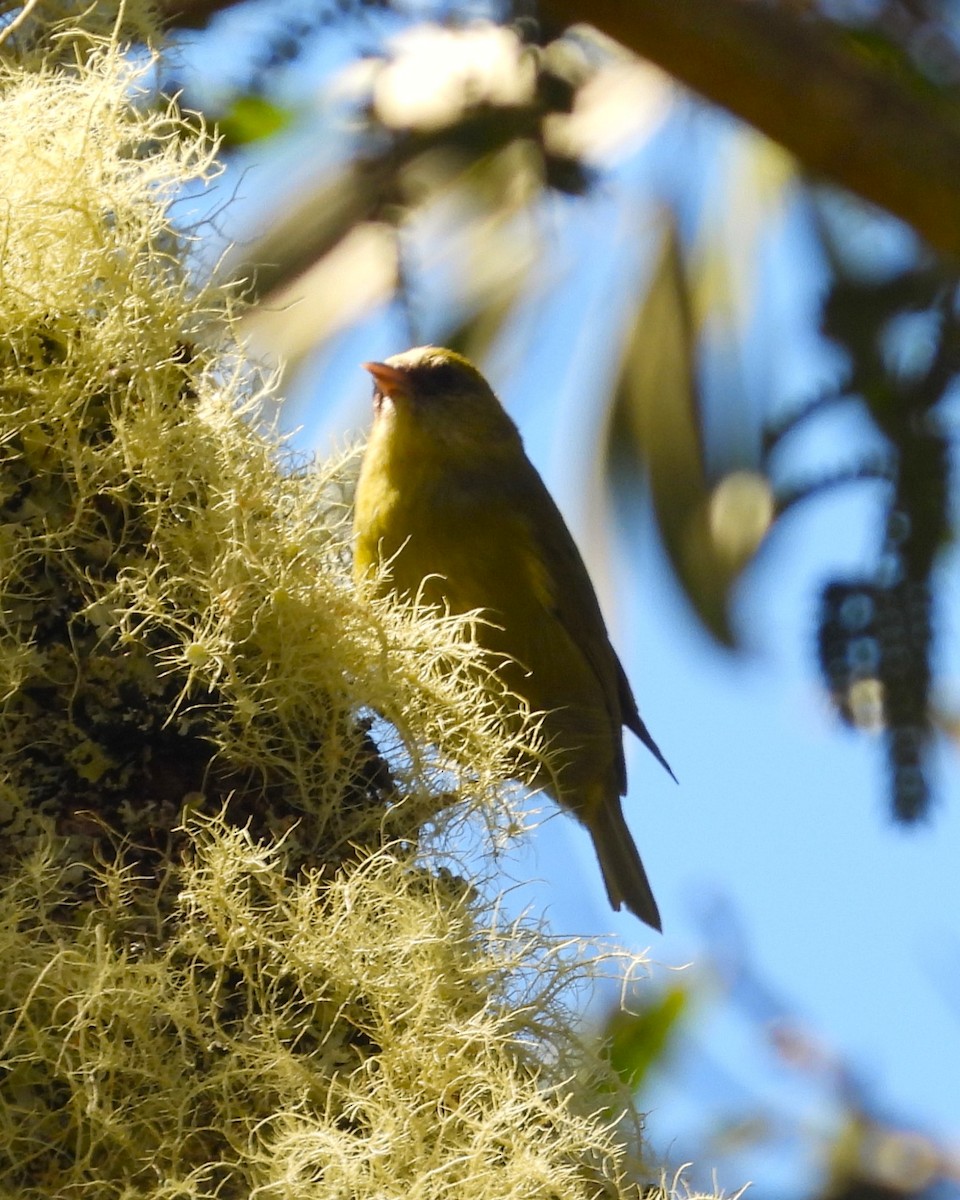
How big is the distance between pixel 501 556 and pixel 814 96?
5.10 ft

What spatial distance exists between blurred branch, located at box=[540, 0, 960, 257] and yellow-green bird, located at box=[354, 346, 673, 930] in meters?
1.37

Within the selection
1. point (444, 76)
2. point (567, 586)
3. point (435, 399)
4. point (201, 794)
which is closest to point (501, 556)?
point (567, 586)

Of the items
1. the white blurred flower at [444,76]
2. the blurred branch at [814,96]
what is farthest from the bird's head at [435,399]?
the blurred branch at [814,96]

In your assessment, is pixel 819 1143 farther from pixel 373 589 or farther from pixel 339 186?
pixel 339 186

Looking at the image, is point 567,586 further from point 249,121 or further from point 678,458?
point 249,121

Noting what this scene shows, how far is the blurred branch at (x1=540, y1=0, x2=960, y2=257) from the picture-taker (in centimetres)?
284

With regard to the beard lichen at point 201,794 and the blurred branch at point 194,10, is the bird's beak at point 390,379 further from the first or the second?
the beard lichen at point 201,794

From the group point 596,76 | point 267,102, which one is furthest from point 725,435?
point 267,102

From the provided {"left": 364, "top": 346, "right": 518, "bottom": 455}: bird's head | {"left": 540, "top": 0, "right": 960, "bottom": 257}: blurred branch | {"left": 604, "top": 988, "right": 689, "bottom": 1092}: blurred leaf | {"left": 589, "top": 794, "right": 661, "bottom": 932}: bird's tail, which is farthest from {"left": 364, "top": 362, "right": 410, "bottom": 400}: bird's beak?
{"left": 604, "top": 988, "right": 689, "bottom": 1092}: blurred leaf

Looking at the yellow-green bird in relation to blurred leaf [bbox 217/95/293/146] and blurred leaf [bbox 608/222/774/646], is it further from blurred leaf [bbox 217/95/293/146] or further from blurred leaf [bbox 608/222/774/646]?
blurred leaf [bbox 217/95/293/146]

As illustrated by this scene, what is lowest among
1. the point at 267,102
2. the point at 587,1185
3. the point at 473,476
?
the point at 473,476

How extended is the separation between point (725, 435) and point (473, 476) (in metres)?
0.73

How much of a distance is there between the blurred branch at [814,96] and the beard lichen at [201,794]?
0.92 m

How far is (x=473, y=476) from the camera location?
4219 millimetres
